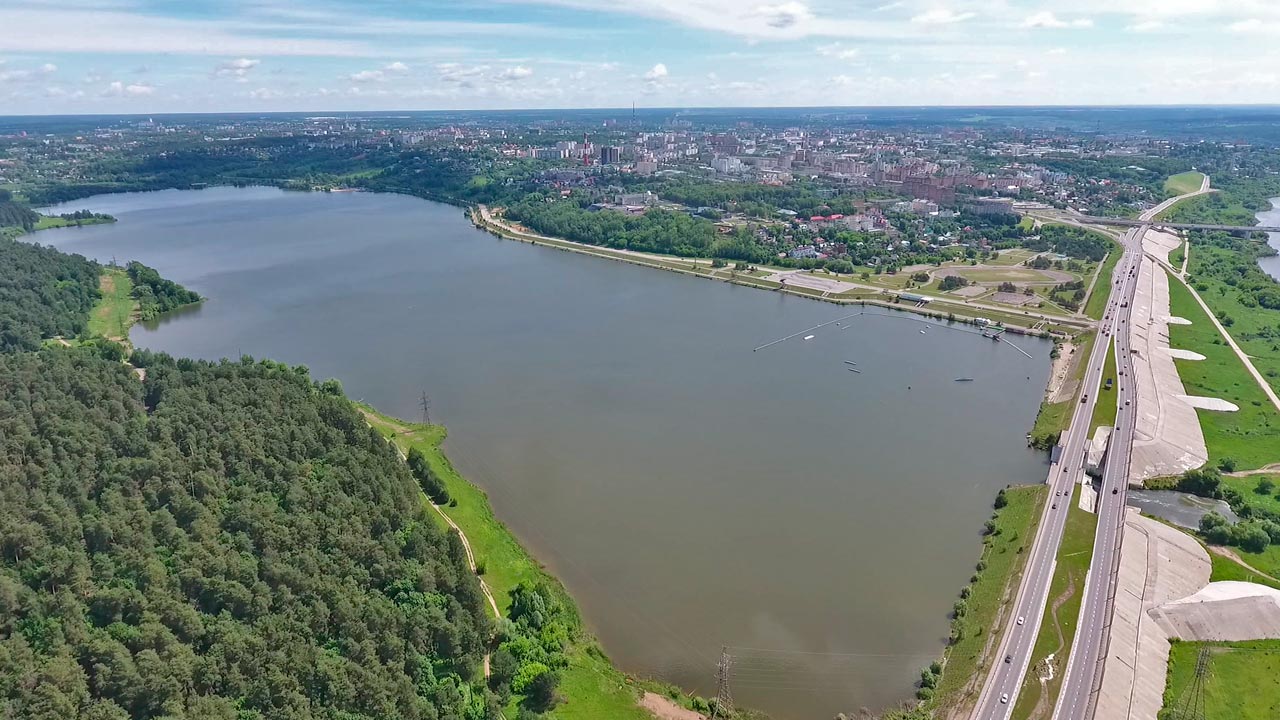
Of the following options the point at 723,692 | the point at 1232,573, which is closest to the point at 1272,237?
the point at 1232,573

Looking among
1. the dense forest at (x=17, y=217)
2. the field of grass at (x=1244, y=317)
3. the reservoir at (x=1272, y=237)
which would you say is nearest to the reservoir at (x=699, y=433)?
the field of grass at (x=1244, y=317)

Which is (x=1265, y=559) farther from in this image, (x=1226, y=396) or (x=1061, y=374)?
(x=1061, y=374)

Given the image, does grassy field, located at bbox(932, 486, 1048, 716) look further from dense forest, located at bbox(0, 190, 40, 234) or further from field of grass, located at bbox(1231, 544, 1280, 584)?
dense forest, located at bbox(0, 190, 40, 234)

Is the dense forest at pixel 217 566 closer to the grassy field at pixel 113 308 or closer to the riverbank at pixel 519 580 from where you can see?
the riverbank at pixel 519 580

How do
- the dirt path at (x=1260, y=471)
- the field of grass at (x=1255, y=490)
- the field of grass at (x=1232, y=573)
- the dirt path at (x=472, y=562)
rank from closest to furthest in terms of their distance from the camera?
the dirt path at (x=472, y=562) < the field of grass at (x=1232, y=573) < the field of grass at (x=1255, y=490) < the dirt path at (x=1260, y=471)

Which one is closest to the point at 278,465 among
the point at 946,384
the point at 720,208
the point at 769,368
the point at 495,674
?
the point at 495,674

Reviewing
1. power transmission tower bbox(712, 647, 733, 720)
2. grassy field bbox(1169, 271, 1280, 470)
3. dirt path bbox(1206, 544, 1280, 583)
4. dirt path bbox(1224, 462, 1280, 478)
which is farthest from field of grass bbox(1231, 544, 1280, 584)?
power transmission tower bbox(712, 647, 733, 720)

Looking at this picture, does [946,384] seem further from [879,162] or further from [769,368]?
[879,162]
